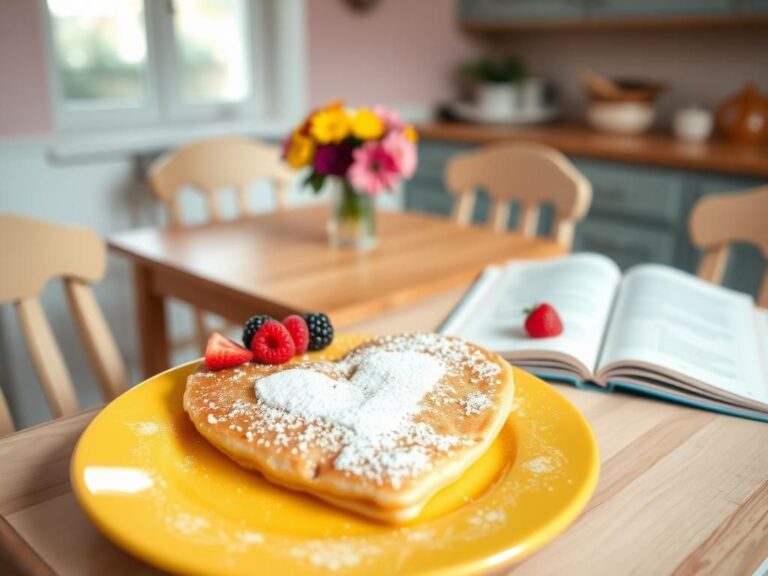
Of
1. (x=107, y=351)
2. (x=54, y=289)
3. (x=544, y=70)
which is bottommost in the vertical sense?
(x=54, y=289)

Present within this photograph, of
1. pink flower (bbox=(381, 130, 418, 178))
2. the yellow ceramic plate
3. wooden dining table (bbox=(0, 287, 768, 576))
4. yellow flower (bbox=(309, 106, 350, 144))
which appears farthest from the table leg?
the yellow ceramic plate

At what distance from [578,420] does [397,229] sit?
109cm

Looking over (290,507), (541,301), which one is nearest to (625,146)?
(541,301)

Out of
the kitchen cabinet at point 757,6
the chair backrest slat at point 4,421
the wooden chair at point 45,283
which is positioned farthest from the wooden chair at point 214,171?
the kitchen cabinet at point 757,6

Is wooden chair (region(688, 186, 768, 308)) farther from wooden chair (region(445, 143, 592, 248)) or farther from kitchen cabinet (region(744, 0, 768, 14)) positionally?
kitchen cabinet (region(744, 0, 768, 14))

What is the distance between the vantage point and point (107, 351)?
1.20m

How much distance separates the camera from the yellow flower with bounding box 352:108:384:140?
58.6 inches

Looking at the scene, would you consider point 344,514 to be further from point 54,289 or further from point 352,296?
point 54,289

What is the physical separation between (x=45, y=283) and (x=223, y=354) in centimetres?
57

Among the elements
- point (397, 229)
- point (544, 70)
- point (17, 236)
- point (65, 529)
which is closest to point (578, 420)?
point (65, 529)

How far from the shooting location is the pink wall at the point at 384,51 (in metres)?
2.93

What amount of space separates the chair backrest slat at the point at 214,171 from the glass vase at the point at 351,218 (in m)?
0.49

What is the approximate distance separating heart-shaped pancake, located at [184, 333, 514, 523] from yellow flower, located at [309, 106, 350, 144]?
2.56 ft

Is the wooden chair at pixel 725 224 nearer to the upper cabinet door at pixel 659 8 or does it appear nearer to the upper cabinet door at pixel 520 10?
the upper cabinet door at pixel 659 8
